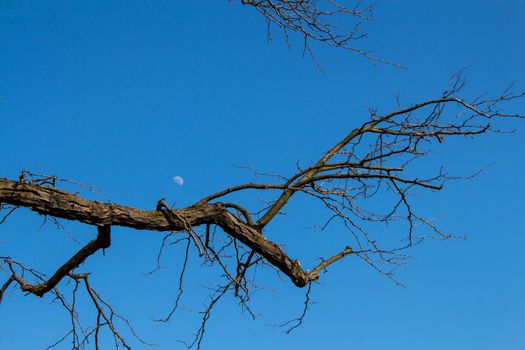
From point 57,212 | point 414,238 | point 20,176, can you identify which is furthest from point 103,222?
point 414,238

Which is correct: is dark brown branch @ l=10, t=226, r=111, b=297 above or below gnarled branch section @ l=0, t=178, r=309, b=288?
above

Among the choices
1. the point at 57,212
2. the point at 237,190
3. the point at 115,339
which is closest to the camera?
the point at 57,212

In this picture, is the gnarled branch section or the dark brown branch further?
the dark brown branch

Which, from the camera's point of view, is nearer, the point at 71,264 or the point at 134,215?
the point at 134,215

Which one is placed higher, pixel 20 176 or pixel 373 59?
pixel 373 59

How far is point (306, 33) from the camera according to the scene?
4562 millimetres

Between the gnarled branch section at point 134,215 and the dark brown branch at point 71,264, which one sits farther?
the dark brown branch at point 71,264

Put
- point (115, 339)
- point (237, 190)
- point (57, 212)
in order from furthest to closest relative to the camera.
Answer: point (115, 339) → point (237, 190) → point (57, 212)

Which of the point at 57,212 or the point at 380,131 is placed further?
the point at 380,131

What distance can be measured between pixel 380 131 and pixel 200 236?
4.80 feet

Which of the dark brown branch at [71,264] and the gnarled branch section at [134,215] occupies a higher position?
the dark brown branch at [71,264]

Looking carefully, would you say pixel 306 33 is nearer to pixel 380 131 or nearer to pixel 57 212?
pixel 380 131

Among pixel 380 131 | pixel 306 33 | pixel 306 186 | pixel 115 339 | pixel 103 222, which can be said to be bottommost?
pixel 115 339

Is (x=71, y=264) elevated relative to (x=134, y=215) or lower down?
elevated
